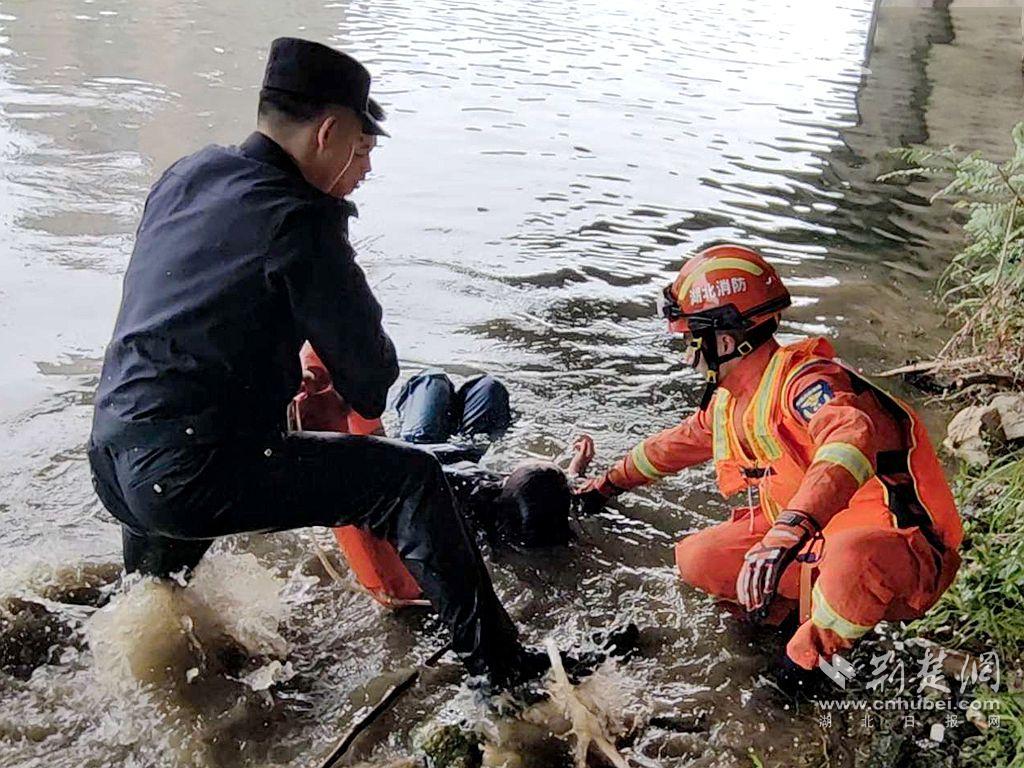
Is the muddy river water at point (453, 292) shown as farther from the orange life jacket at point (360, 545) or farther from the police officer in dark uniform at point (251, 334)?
the police officer in dark uniform at point (251, 334)

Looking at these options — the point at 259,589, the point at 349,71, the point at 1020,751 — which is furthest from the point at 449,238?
the point at 1020,751

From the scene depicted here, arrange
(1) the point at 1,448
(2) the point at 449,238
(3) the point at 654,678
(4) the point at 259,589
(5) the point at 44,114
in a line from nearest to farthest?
(3) the point at 654,678, (4) the point at 259,589, (1) the point at 1,448, (2) the point at 449,238, (5) the point at 44,114

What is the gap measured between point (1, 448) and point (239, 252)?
2.77 meters

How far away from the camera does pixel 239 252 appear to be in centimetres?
297

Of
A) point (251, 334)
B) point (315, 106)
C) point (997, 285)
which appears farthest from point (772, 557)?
point (997, 285)

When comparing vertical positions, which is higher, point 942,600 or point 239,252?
point 239,252

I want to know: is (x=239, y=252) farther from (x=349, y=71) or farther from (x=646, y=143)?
(x=646, y=143)

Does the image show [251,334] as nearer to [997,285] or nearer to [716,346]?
[716,346]

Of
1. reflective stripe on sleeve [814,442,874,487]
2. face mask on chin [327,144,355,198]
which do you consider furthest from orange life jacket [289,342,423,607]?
reflective stripe on sleeve [814,442,874,487]

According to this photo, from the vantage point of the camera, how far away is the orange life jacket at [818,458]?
137 inches

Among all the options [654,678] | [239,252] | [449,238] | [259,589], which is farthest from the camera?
[449,238]

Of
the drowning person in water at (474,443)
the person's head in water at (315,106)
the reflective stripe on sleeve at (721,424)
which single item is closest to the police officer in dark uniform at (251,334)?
the person's head in water at (315,106)

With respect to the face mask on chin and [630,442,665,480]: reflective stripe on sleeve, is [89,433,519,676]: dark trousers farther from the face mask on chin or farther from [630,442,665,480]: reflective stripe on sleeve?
[630,442,665,480]: reflective stripe on sleeve

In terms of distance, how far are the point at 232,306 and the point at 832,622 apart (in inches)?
88.0
